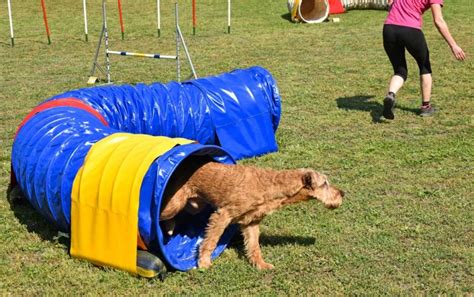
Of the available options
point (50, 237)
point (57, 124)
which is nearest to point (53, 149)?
point (57, 124)

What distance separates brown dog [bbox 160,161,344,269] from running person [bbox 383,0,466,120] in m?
4.12

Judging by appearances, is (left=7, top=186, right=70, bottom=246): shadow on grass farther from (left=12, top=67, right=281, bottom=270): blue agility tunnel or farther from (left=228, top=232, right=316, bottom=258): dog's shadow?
(left=228, top=232, right=316, bottom=258): dog's shadow

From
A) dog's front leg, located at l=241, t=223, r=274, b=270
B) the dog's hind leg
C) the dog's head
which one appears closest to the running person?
the dog's head

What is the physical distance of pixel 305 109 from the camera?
936 centimetres

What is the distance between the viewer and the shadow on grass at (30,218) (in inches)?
211

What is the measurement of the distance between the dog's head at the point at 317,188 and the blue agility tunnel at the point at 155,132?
0.74 meters

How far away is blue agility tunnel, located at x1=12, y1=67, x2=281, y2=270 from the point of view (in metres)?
4.64

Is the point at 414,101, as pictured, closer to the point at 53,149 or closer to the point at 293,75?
the point at 293,75

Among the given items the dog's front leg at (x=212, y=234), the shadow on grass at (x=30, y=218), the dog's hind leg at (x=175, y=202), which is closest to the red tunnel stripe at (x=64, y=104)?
the shadow on grass at (x=30, y=218)

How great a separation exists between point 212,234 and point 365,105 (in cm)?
552

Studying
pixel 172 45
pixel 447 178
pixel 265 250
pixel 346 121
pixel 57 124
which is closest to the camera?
pixel 265 250

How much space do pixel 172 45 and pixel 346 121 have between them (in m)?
7.76

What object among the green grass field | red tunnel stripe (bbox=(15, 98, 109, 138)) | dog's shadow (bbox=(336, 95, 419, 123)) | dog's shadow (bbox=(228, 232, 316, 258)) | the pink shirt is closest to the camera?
the green grass field

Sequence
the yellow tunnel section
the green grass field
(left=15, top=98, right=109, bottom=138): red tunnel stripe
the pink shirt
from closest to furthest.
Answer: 1. the yellow tunnel section
2. the green grass field
3. (left=15, top=98, right=109, bottom=138): red tunnel stripe
4. the pink shirt
